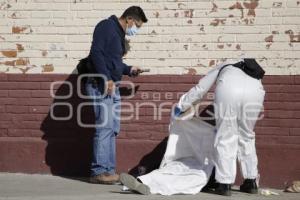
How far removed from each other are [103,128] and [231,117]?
4.78 ft

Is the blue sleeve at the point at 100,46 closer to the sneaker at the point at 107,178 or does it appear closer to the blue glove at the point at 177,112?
the blue glove at the point at 177,112

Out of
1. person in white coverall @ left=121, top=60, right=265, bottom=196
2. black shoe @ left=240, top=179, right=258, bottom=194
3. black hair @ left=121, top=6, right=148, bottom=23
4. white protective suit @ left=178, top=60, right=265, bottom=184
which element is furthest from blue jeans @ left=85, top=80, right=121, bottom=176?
black shoe @ left=240, top=179, right=258, bottom=194

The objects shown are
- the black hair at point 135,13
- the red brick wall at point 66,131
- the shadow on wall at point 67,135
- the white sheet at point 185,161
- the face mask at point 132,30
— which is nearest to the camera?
the white sheet at point 185,161

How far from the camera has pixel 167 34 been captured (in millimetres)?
7836

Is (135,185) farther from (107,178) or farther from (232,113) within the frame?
(232,113)

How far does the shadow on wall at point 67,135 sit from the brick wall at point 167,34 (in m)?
0.36

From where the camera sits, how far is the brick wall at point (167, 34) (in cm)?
761

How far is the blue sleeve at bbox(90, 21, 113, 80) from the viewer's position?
7.30 meters

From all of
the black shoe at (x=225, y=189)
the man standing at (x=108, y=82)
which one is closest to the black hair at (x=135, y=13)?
the man standing at (x=108, y=82)

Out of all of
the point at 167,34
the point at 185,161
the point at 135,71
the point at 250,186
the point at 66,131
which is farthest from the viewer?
the point at 66,131

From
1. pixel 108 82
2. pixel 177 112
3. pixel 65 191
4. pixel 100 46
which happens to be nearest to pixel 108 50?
pixel 100 46

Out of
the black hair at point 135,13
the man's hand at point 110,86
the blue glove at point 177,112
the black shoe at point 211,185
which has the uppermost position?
the black hair at point 135,13

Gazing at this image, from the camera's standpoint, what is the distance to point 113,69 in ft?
24.3

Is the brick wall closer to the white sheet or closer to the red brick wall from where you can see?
the red brick wall
